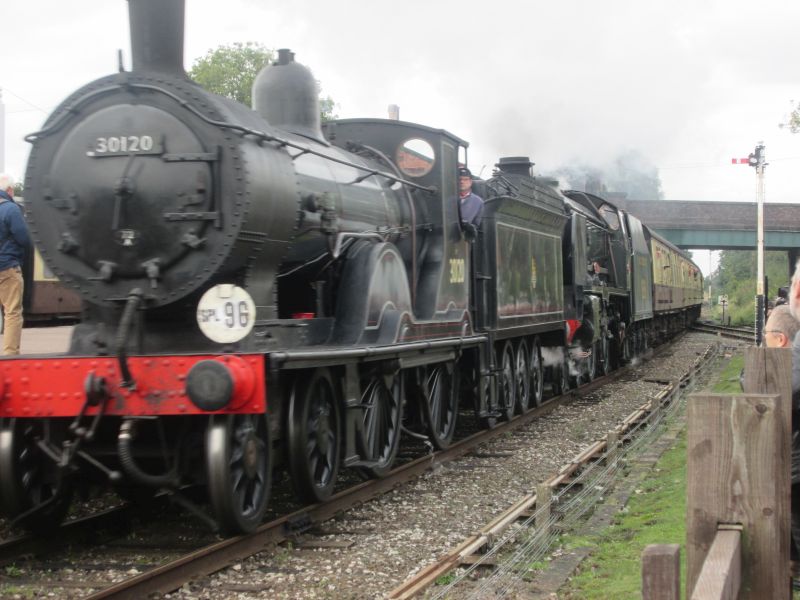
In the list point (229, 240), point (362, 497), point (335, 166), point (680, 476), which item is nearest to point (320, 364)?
point (229, 240)

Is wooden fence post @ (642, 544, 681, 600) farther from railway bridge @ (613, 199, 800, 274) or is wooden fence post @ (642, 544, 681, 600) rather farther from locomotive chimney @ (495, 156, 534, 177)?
railway bridge @ (613, 199, 800, 274)

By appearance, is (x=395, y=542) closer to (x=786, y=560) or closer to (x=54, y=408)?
(x=54, y=408)

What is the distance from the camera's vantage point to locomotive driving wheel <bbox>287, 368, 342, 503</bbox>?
579cm

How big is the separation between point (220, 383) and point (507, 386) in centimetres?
637

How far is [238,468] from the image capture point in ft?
17.2

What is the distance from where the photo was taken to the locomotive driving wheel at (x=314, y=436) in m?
5.79

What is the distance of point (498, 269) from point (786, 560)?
7846mm

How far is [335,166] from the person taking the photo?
705 cm

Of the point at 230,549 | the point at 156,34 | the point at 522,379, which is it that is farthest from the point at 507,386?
the point at 156,34

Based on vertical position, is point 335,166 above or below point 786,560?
above

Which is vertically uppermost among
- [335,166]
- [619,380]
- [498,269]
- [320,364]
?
[335,166]

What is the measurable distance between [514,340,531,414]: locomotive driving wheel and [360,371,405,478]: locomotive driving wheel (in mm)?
3910

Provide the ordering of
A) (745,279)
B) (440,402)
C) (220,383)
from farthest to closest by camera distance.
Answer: (745,279) → (440,402) → (220,383)

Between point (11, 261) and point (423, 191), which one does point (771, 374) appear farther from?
point (423, 191)
